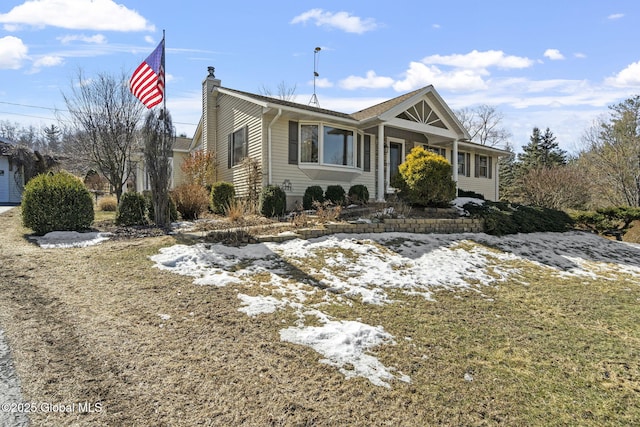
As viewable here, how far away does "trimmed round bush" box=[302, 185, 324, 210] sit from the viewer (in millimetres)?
11148

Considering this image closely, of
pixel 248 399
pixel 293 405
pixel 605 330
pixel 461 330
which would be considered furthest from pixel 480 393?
pixel 605 330

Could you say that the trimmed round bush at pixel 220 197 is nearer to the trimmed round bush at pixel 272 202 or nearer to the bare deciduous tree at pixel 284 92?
the trimmed round bush at pixel 272 202

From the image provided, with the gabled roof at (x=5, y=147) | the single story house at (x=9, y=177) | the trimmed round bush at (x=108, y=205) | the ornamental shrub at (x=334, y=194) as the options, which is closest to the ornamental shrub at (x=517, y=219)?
the ornamental shrub at (x=334, y=194)

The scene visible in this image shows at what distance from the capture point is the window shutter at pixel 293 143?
11.6 m

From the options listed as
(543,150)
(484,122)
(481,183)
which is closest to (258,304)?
(481,183)

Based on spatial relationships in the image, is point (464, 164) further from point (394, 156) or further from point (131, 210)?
point (131, 210)

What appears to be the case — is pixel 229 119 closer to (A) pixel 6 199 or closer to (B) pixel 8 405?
(B) pixel 8 405

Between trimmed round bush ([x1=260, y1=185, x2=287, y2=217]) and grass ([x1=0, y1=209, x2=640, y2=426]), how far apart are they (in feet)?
16.6

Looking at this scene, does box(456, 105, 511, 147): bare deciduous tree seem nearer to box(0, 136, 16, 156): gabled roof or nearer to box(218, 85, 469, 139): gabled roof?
box(218, 85, 469, 139): gabled roof

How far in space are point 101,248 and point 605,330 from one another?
25.5 ft

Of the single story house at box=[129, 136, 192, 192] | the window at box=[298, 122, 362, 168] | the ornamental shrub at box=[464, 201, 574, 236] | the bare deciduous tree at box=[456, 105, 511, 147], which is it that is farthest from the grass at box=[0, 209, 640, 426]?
→ the bare deciduous tree at box=[456, 105, 511, 147]

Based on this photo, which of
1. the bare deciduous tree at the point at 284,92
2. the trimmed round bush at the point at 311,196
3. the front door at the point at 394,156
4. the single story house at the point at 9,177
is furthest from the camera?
the bare deciduous tree at the point at 284,92

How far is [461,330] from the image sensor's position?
3.95 m

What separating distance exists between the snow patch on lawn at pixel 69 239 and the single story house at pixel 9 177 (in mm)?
16567
